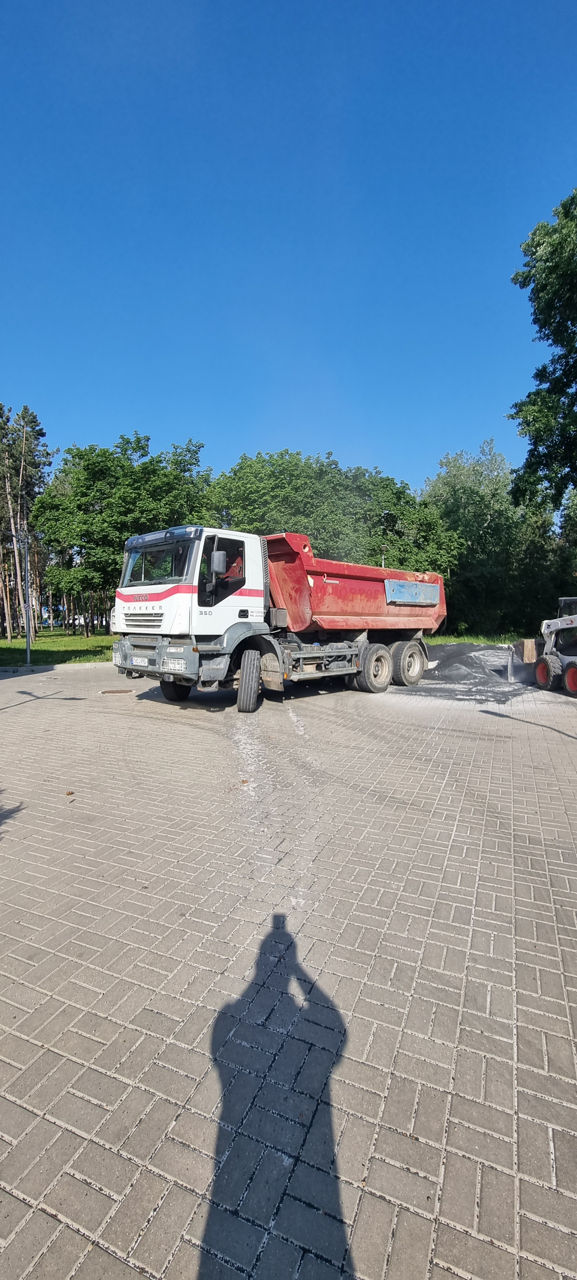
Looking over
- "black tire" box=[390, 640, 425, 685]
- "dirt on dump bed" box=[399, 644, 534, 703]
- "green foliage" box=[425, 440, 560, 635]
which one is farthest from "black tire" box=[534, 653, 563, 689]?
"green foliage" box=[425, 440, 560, 635]

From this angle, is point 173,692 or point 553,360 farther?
point 553,360

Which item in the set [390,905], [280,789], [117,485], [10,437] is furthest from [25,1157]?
[10,437]

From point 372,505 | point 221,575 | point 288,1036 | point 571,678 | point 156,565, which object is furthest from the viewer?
point 372,505

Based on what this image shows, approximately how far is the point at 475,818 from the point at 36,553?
4724 centimetres

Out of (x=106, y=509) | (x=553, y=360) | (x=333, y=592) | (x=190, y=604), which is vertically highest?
(x=553, y=360)

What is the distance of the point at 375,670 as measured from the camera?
1223 centimetres

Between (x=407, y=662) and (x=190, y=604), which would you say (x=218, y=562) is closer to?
(x=190, y=604)

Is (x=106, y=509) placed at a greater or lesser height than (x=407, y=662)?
greater

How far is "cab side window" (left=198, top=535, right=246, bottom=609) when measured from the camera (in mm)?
8492

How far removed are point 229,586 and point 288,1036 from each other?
7127mm

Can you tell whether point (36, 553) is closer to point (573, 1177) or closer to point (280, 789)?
point (280, 789)

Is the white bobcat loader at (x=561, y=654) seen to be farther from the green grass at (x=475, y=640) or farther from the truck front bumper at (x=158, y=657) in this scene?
the green grass at (x=475, y=640)

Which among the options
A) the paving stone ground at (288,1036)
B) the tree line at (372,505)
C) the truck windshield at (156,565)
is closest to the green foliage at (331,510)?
the tree line at (372,505)

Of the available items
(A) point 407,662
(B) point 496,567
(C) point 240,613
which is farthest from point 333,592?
(B) point 496,567
